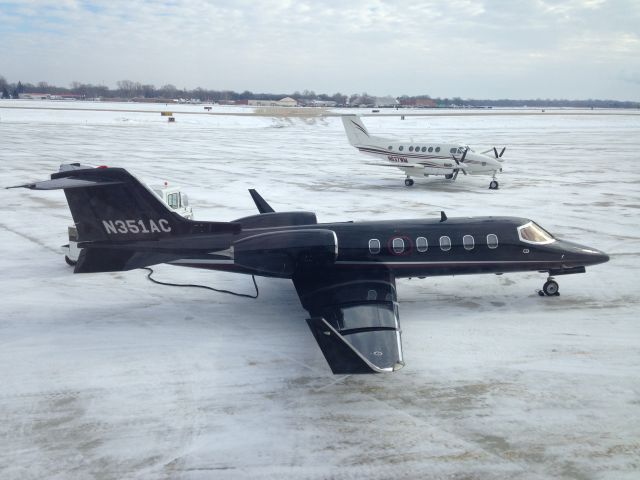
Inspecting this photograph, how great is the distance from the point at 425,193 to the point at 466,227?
58.7 ft

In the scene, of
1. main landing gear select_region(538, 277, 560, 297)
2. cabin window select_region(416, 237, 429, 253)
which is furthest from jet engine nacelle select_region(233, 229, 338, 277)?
main landing gear select_region(538, 277, 560, 297)

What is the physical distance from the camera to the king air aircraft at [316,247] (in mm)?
13203

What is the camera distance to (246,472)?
8.52 m

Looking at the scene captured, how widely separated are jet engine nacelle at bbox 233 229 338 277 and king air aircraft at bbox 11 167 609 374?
2 centimetres

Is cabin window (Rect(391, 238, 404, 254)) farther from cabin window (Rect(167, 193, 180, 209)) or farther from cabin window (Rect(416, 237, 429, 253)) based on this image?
cabin window (Rect(167, 193, 180, 209))

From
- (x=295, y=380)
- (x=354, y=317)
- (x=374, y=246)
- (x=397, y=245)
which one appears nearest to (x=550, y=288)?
(x=397, y=245)

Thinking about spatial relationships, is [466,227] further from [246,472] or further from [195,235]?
[246,472]

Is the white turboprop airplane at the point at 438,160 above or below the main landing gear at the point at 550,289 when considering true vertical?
above

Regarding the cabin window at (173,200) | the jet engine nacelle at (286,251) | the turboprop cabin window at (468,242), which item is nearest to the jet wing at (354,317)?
the jet engine nacelle at (286,251)

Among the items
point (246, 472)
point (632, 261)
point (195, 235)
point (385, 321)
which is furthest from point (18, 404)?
point (632, 261)

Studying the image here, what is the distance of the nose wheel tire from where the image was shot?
16.0 metres

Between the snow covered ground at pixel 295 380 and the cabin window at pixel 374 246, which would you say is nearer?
the snow covered ground at pixel 295 380

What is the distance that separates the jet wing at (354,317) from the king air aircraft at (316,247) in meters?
0.03

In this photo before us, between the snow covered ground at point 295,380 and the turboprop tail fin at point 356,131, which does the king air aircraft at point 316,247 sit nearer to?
the snow covered ground at point 295,380
